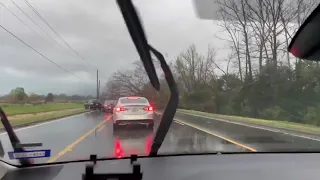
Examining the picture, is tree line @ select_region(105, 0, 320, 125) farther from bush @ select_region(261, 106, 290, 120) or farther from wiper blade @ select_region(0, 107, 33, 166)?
wiper blade @ select_region(0, 107, 33, 166)

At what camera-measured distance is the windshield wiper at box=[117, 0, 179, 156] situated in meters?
3.95

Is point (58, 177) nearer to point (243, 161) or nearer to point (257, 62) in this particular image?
point (243, 161)

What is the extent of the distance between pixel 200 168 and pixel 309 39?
240cm

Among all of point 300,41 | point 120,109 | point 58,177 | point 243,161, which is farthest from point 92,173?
point 120,109

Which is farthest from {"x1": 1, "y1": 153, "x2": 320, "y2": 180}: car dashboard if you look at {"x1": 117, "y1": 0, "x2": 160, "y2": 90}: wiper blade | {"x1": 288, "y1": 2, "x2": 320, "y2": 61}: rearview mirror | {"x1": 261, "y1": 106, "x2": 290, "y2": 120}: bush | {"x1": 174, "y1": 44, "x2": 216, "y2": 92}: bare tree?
{"x1": 261, "y1": 106, "x2": 290, "y2": 120}: bush

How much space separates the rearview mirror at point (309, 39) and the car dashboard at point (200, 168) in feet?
6.11

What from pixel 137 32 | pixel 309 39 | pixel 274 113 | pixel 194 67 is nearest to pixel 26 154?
pixel 137 32

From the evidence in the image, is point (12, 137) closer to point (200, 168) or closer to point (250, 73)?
point (200, 168)

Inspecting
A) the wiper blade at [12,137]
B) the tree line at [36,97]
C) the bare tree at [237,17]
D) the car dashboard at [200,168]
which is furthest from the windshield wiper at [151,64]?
the wiper blade at [12,137]

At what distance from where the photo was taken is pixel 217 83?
23.3 ft

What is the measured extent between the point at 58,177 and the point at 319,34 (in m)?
3.16

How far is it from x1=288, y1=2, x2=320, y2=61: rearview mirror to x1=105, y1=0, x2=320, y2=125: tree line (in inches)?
19.2

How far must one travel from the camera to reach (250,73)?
6211 millimetres

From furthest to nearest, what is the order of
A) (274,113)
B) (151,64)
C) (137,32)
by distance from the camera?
(274,113), (151,64), (137,32)
